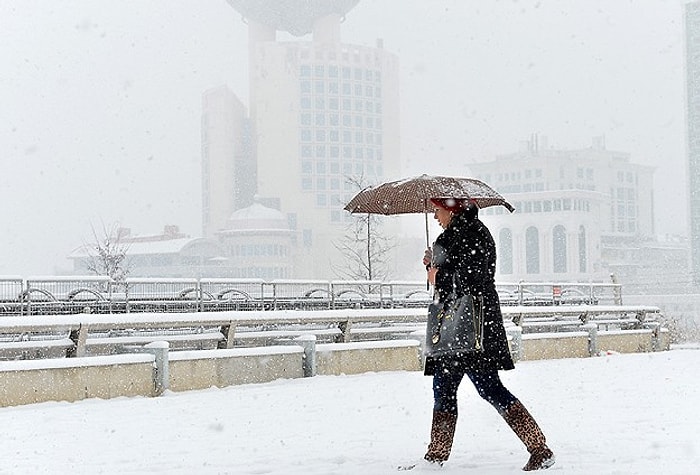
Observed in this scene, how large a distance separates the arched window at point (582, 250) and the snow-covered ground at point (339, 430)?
141m

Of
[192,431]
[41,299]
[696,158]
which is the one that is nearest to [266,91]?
[696,158]

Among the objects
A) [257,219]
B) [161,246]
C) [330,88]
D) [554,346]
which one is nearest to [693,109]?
[330,88]

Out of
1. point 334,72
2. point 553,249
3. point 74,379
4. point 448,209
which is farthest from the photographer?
point 334,72

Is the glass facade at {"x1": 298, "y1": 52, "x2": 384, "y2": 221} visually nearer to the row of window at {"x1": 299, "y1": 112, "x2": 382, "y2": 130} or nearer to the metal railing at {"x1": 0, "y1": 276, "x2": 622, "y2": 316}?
the row of window at {"x1": 299, "y1": 112, "x2": 382, "y2": 130}

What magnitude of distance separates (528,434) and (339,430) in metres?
2.71

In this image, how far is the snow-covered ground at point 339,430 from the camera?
6887 mm

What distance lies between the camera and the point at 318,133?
164625mm

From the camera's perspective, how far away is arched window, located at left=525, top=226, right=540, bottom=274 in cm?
15125

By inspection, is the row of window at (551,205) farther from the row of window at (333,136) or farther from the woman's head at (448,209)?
the woman's head at (448,209)

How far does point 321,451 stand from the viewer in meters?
7.51

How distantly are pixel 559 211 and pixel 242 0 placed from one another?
74956mm

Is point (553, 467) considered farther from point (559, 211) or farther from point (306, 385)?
point (559, 211)

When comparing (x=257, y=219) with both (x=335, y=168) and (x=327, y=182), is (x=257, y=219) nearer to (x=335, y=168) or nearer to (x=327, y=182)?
(x=327, y=182)

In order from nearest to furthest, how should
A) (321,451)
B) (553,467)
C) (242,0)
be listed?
1. (553,467)
2. (321,451)
3. (242,0)
